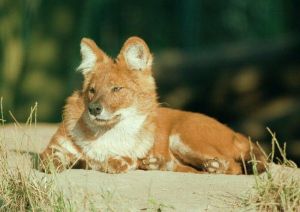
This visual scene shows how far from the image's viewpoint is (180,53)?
19609 mm

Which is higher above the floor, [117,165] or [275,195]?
[275,195]

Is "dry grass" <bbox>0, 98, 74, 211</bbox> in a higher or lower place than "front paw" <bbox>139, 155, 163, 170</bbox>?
higher

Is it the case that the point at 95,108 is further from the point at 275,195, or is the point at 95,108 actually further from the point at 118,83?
the point at 275,195

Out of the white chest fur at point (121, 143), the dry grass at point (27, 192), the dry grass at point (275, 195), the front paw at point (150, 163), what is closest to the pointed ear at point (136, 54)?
the white chest fur at point (121, 143)

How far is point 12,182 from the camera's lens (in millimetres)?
7191

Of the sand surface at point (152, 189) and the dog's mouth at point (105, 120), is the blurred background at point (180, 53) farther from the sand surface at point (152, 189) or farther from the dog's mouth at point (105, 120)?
the sand surface at point (152, 189)

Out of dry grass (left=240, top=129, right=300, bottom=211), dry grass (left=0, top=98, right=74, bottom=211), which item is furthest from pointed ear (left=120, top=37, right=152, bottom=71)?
dry grass (left=240, top=129, right=300, bottom=211)

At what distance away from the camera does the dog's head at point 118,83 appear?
818 cm

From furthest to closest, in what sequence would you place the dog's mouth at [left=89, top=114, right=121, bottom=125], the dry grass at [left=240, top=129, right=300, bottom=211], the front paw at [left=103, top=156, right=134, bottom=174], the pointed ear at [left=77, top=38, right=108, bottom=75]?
the pointed ear at [left=77, top=38, right=108, bottom=75] < the dog's mouth at [left=89, top=114, right=121, bottom=125] < the front paw at [left=103, top=156, right=134, bottom=174] < the dry grass at [left=240, top=129, right=300, bottom=211]

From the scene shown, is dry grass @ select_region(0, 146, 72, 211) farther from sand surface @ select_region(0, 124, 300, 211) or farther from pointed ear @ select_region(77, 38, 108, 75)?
pointed ear @ select_region(77, 38, 108, 75)

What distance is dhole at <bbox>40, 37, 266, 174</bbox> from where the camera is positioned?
823 centimetres

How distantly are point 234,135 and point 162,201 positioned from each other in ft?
7.41

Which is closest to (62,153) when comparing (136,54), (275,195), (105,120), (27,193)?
(105,120)

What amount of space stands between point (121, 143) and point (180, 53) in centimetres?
Answer: 1135
